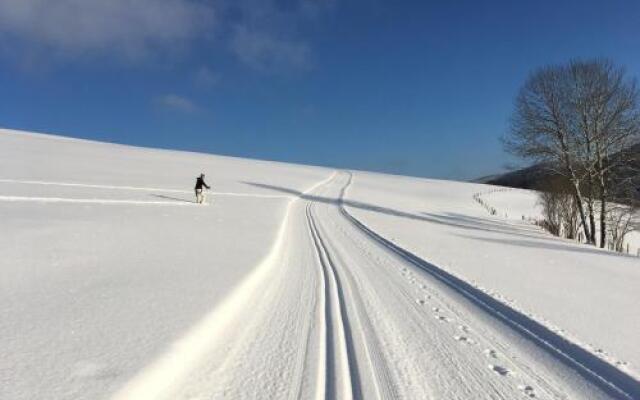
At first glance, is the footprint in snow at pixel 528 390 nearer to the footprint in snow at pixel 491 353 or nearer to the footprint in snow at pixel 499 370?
the footprint in snow at pixel 499 370

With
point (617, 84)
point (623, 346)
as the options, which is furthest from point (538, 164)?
point (623, 346)

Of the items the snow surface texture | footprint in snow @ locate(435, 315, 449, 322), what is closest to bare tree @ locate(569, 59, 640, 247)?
the snow surface texture

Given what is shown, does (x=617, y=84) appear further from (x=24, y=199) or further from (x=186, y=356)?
(x=24, y=199)

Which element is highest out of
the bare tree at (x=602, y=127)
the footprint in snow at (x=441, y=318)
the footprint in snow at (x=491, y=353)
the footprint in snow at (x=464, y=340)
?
the bare tree at (x=602, y=127)

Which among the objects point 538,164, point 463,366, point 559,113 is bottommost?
point 463,366

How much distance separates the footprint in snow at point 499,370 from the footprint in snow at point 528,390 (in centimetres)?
25

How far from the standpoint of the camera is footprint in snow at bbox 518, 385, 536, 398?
391 cm

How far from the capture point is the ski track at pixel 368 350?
381 cm

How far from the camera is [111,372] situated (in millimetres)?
3498

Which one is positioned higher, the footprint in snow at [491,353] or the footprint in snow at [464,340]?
the footprint in snow at [464,340]

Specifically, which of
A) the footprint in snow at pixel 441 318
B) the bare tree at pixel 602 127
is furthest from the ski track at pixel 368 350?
the bare tree at pixel 602 127

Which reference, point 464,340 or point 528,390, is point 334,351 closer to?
point 464,340

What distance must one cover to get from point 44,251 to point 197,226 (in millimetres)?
5206

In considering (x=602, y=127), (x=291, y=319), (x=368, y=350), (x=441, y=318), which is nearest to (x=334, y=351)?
(x=368, y=350)
